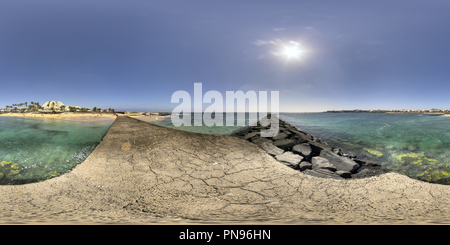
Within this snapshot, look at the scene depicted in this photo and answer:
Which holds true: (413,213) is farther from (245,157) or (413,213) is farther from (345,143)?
(345,143)

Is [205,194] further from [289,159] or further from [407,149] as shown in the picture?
[407,149]

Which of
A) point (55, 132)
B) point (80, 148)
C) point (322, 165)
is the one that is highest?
point (55, 132)

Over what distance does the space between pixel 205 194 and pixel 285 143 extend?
4547 mm

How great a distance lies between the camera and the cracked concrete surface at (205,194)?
7.06ft

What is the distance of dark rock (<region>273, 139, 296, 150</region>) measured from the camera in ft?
20.3

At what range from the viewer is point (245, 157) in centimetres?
488

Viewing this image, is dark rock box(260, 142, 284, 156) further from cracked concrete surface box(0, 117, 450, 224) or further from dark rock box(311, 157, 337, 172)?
dark rock box(311, 157, 337, 172)

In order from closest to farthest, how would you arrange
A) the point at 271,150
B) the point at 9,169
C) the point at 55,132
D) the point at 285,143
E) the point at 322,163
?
the point at 9,169 < the point at 322,163 < the point at 55,132 < the point at 271,150 < the point at 285,143

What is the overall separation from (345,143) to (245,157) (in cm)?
614

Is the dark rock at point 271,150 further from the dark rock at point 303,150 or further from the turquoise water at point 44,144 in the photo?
the turquoise water at point 44,144

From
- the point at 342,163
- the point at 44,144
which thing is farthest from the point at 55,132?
the point at 342,163

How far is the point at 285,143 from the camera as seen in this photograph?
6.39 metres
